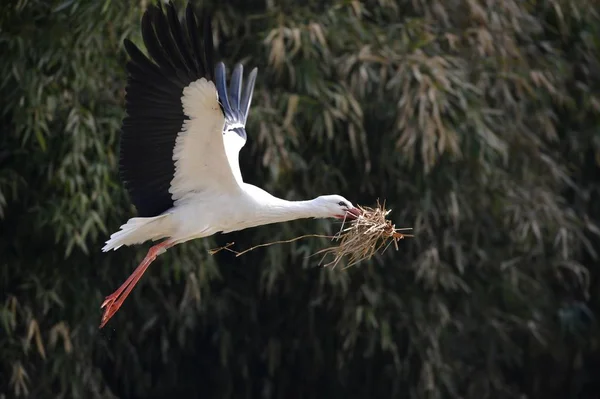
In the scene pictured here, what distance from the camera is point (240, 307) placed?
Answer: 7.46 meters

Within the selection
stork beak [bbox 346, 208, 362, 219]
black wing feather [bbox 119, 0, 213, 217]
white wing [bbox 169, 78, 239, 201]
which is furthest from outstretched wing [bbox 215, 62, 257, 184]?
stork beak [bbox 346, 208, 362, 219]

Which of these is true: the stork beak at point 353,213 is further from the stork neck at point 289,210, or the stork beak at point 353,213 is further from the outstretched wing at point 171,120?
the outstretched wing at point 171,120

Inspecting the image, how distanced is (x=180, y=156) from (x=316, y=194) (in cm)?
204

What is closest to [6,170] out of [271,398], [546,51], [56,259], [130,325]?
[56,259]

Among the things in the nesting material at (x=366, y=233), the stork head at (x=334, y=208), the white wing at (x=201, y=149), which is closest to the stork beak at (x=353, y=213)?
the stork head at (x=334, y=208)

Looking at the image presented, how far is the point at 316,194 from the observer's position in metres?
7.09

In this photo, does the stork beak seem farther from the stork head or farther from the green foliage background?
the green foliage background

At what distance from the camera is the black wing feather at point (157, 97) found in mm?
4742

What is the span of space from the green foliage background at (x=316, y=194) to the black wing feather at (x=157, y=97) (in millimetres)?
1300

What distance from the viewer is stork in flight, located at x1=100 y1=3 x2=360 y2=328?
15.7ft

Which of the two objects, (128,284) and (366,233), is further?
(128,284)

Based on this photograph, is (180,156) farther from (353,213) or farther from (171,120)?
(353,213)

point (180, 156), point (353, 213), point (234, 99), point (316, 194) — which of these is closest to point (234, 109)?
point (234, 99)

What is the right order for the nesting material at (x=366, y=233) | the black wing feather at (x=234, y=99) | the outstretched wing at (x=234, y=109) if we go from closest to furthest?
the nesting material at (x=366, y=233), the outstretched wing at (x=234, y=109), the black wing feather at (x=234, y=99)
